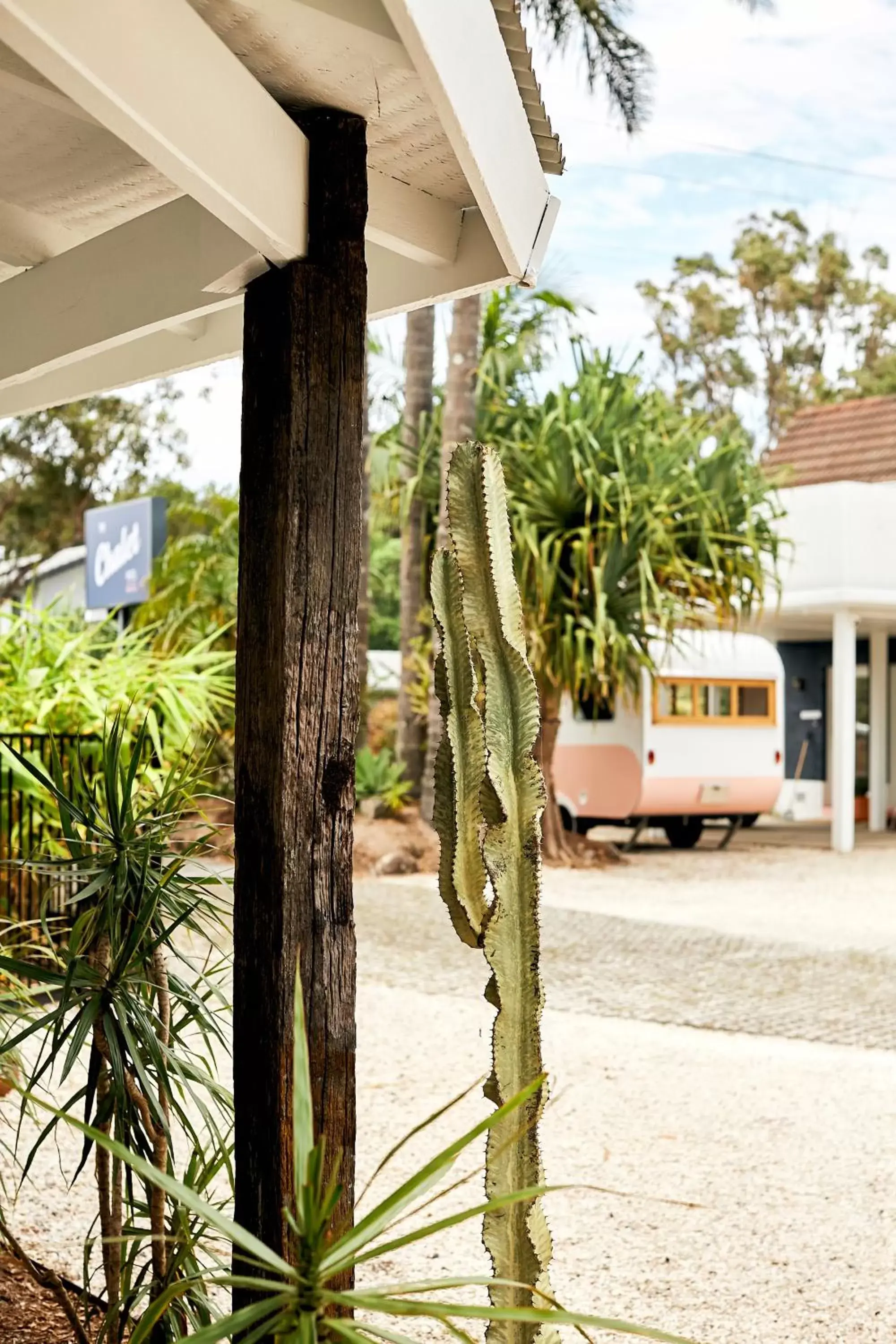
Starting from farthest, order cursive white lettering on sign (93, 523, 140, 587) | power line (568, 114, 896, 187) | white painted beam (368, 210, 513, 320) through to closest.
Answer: power line (568, 114, 896, 187) → cursive white lettering on sign (93, 523, 140, 587) → white painted beam (368, 210, 513, 320)

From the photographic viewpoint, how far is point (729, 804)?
15812 mm

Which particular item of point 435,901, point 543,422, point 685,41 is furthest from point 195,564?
point 685,41

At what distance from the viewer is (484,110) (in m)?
2.32

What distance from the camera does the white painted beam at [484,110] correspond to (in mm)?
1979

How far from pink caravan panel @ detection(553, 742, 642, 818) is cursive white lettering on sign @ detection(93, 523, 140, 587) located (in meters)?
5.50

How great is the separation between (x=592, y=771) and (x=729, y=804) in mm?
1706

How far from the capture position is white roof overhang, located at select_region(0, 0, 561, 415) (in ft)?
6.60

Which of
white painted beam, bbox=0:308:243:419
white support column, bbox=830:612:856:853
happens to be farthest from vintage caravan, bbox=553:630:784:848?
white painted beam, bbox=0:308:243:419

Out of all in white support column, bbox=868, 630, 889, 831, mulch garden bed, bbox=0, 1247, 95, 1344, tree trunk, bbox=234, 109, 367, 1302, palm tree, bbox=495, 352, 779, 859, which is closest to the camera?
tree trunk, bbox=234, 109, 367, 1302

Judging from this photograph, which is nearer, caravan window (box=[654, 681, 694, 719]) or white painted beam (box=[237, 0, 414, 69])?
white painted beam (box=[237, 0, 414, 69])

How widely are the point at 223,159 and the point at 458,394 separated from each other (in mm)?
12065

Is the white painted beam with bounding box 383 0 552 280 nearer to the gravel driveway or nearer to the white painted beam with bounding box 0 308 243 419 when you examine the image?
the white painted beam with bounding box 0 308 243 419

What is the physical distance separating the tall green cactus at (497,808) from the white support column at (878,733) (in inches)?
692

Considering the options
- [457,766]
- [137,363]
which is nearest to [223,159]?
[457,766]
